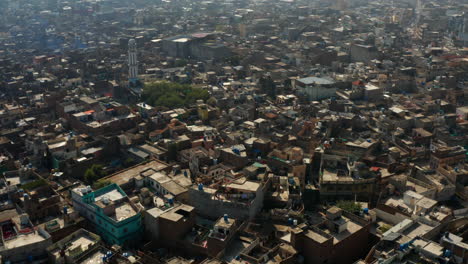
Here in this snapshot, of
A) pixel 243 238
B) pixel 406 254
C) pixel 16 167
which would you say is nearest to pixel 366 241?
pixel 406 254

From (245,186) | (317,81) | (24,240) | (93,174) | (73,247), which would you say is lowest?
(93,174)

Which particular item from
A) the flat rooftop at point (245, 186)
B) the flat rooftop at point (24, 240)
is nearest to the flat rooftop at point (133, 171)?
the flat rooftop at point (245, 186)

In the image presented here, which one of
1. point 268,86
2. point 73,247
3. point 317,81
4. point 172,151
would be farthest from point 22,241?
point 317,81

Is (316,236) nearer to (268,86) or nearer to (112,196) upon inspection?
(112,196)

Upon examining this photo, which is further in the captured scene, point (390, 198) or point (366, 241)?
point (390, 198)

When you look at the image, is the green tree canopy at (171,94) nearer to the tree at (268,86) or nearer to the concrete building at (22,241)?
the tree at (268,86)

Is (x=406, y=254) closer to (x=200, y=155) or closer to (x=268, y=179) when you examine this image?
(x=268, y=179)
